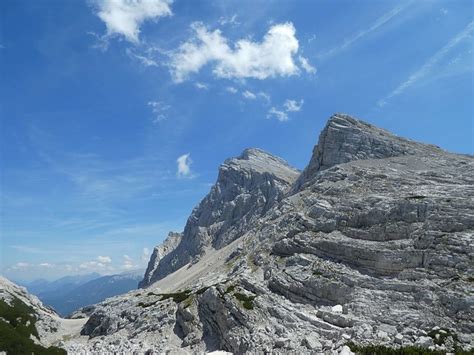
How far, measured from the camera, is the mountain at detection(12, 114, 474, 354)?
150ft

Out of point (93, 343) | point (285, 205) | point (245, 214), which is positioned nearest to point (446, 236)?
point (285, 205)

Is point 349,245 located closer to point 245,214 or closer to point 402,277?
point 402,277

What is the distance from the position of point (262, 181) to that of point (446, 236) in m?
139

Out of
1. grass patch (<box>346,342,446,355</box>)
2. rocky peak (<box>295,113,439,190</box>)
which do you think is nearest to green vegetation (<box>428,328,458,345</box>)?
grass patch (<box>346,342,446,355</box>)

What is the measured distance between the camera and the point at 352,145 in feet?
399

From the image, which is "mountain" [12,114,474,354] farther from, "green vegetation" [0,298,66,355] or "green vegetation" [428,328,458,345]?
"green vegetation" [0,298,66,355]

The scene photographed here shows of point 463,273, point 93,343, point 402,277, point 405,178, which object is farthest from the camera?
point 405,178

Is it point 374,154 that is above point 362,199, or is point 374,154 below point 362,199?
above

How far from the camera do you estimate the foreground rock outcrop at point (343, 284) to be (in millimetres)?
46188

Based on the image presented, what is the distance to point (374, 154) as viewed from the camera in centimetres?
11712

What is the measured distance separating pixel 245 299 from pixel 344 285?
1399 centimetres

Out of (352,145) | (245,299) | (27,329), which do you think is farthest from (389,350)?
(352,145)

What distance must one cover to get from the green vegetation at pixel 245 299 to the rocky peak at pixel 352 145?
68.8 m

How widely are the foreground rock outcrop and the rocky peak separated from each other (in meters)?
20.9
